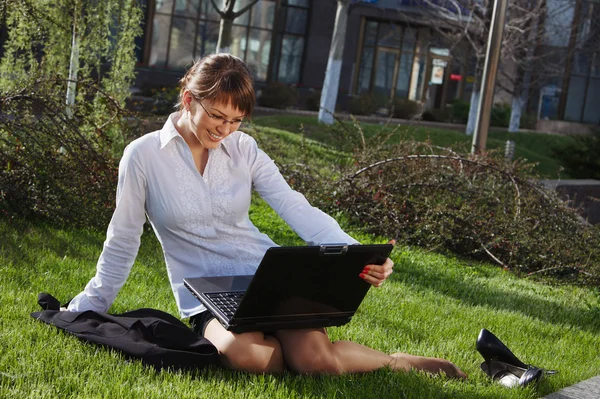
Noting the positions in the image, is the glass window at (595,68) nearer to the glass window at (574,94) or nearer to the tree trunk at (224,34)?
the glass window at (574,94)

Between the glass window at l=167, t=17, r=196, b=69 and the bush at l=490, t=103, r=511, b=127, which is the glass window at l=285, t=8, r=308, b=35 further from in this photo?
the bush at l=490, t=103, r=511, b=127

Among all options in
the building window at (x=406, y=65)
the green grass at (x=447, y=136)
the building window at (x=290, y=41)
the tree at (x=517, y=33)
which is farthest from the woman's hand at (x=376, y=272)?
the building window at (x=406, y=65)

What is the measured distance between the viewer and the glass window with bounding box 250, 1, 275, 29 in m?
30.0

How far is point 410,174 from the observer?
908 centimetres

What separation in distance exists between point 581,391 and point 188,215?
2.20m

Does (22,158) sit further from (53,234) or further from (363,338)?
(363,338)

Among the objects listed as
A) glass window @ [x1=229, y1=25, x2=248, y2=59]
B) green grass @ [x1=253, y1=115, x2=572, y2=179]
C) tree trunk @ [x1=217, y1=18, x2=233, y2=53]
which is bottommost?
green grass @ [x1=253, y1=115, x2=572, y2=179]

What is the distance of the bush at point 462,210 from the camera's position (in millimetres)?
7922

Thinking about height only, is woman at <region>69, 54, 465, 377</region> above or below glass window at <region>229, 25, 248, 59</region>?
below

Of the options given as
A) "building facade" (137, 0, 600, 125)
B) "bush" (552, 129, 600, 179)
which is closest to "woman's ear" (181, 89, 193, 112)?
"bush" (552, 129, 600, 179)

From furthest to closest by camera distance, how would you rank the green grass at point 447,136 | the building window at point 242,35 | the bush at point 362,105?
1. the building window at point 242,35
2. the bush at point 362,105
3. the green grass at point 447,136

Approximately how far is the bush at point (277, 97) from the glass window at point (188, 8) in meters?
4.86

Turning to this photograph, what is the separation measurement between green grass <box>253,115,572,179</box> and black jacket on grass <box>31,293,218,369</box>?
10192 millimetres

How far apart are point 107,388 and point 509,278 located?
4872 mm
